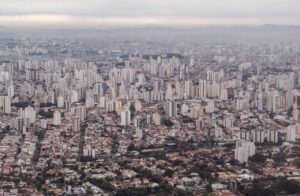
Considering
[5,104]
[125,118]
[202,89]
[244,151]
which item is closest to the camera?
[244,151]

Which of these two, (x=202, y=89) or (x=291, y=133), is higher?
(x=202, y=89)

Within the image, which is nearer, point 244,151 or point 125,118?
point 244,151

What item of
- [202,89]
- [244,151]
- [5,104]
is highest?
[202,89]

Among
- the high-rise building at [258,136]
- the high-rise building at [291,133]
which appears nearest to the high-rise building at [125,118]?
the high-rise building at [258,136]

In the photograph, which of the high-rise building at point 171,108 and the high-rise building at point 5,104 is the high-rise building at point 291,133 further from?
the high-rise building at point 5,104

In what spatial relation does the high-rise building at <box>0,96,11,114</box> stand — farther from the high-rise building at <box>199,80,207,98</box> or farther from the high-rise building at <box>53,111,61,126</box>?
the high-rise building at <box>199,80,207,98</box>

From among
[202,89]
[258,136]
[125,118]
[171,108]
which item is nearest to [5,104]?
[125,118]

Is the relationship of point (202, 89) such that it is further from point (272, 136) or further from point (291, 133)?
point (291, 133)

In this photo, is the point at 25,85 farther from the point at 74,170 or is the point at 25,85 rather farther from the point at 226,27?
the point at 74,170

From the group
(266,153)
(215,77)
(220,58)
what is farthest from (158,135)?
(220,58)

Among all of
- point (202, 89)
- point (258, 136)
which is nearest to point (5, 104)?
point (202, 89)

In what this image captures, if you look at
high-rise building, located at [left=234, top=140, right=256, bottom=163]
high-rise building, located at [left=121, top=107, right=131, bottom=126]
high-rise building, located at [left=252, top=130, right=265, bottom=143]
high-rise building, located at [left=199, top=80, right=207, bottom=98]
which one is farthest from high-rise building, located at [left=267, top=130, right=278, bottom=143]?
high-rise building, located at [left=199, top=80, right=207, bottom=98]

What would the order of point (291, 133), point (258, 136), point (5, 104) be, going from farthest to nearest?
point (5, 104)
point (258, 136)
point (291, 133)
